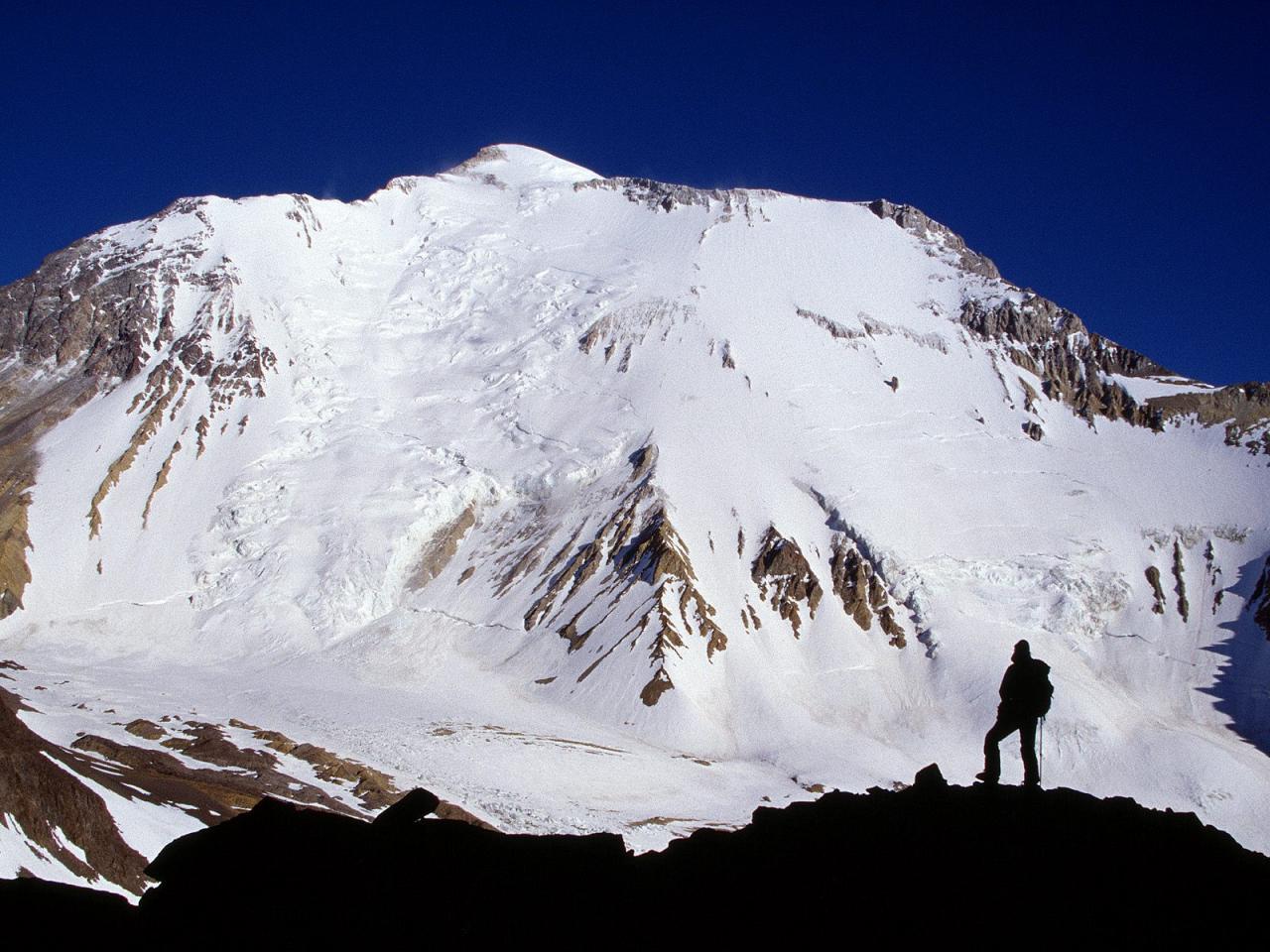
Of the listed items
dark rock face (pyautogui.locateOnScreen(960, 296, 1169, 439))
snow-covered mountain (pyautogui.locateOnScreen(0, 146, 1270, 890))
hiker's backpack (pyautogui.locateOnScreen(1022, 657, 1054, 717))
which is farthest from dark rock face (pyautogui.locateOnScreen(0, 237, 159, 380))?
hiker's backpack (pyautogui.locateOnScreen(1022, 657, 1054, 717))

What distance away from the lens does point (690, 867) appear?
1238 centimetres

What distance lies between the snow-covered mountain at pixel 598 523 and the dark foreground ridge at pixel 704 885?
101 ft

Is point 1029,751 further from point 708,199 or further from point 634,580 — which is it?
point 708,199

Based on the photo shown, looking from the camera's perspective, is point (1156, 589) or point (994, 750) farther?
point (1156, 589)

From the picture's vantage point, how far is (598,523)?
11662 centimetres

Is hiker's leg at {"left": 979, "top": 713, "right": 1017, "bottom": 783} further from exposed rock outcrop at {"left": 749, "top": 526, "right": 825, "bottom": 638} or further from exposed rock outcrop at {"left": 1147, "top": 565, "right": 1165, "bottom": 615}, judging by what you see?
exposed rock outcrop at {"left": 1147, "top": 565, "right": 1165, "bottom": 615}

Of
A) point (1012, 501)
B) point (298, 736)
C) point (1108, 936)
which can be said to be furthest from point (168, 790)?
point (1012, 501)

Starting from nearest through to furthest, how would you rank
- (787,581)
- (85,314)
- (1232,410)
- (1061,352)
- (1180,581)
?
(787,581), (1180,581), (1232,410), (85,314), (1061,352)

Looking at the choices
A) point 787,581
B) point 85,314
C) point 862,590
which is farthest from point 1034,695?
point 85,314

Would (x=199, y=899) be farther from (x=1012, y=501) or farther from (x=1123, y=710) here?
(x=1012, y=501)

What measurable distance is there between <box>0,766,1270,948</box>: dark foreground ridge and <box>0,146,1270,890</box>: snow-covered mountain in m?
30.8

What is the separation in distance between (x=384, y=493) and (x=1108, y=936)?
12028 centimetres

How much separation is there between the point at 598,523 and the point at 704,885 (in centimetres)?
10486

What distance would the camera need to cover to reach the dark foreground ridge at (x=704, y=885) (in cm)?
1058
